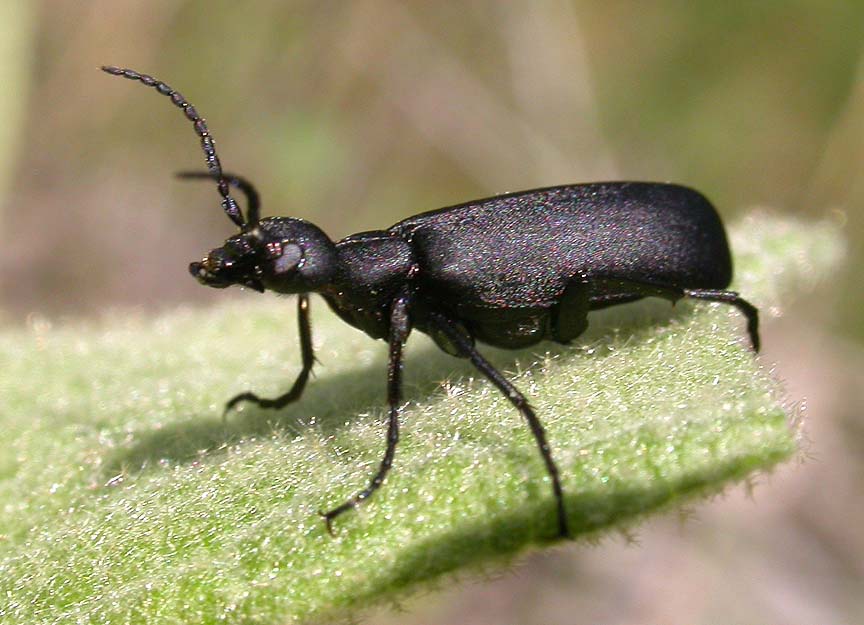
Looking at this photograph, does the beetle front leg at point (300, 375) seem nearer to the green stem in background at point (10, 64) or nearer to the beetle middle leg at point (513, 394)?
the beetle middle leg at point (513, 394)

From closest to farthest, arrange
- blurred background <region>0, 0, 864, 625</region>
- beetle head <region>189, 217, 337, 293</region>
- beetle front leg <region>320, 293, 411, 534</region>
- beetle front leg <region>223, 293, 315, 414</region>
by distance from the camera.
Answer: beetle front leg <region>320, 293, 411, 534</region> → beetle head <region>189, 217, 337, 293</region> → beetle front leg <region>223, 293, 315, 414</region> → blurred background <region>0, 0, 864, 625</region>

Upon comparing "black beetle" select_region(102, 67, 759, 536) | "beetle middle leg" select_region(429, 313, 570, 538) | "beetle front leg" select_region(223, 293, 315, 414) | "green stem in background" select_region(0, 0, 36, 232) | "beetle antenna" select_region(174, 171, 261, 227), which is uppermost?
"green stem in background" select_region(0, 0, 36, 232)

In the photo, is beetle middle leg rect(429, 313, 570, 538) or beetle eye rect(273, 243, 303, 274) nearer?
beetle middle leg rect(429, 313, 570, 538)

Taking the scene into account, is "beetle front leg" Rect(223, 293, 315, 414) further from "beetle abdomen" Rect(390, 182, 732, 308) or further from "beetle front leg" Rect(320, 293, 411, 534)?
"beetle abdomen" Rect(390, 182, 732, 308)

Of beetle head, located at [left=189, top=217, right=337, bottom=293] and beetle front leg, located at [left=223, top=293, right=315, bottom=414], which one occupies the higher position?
beetle head, located at [left=189, top=217, right=337, bottom=293]

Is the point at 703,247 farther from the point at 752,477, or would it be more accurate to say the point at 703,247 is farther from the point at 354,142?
the point at 354,142

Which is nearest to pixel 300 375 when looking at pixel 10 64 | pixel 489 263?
pixel 489 263

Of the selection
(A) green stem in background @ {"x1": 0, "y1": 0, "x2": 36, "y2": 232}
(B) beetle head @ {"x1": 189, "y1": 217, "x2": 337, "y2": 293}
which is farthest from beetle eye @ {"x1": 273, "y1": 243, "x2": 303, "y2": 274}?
(A) green stem in background @ {"x1": 0, "y1": 0, "x2": 36, "y2": 232}

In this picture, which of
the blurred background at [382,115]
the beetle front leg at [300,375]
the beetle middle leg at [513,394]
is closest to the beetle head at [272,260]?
the beetle front leg at [300,375]
